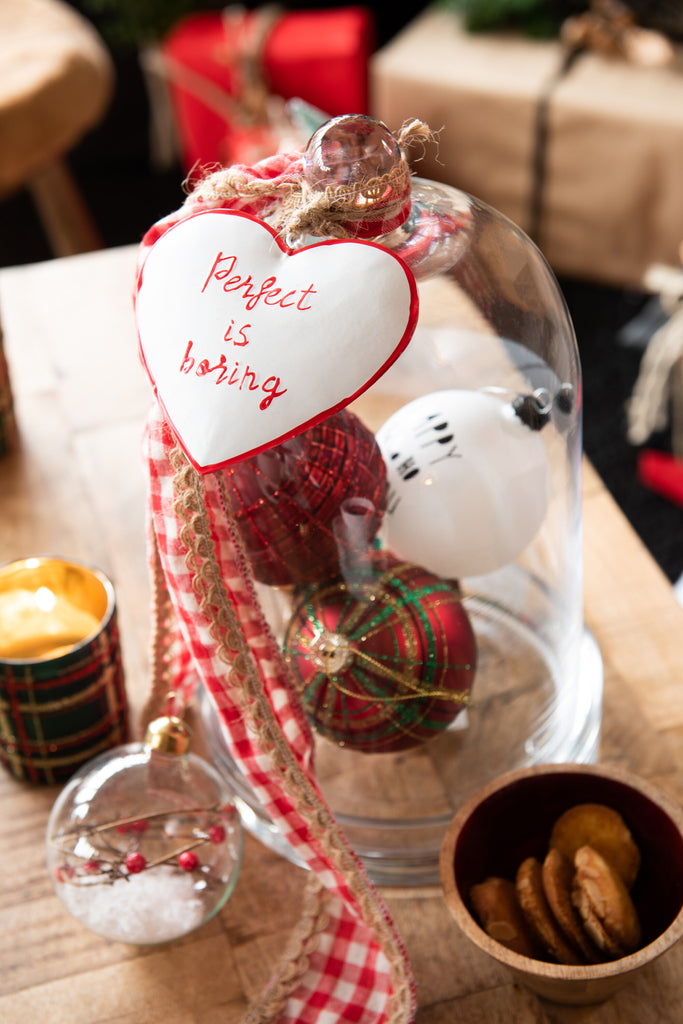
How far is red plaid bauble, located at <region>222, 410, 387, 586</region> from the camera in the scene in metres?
0.51

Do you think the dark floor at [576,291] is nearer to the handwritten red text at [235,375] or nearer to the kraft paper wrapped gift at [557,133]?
the kraft paper wrapped gift at [557,133]

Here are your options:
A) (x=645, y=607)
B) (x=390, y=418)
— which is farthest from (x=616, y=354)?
(x=390, y=418)

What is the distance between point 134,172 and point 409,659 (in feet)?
6.87

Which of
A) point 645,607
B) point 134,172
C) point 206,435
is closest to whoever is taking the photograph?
point 206,435

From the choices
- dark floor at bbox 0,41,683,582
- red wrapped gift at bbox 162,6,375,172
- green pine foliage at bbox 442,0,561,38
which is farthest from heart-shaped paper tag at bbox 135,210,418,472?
green pine foliage at bbox 442,0,561,38

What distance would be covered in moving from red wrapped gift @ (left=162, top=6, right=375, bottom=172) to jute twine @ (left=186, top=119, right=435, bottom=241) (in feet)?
4.71

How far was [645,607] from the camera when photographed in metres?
0.71

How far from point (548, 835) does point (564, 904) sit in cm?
7

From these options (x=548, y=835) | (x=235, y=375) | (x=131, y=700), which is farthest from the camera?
(x=131, y=700)

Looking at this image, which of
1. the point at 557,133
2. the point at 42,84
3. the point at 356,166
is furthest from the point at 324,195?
the point at 557,133

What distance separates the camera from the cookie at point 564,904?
469 millimetres

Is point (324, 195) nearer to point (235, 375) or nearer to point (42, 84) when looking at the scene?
point (235, 375)

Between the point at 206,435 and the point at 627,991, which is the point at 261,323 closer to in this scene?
the point at 206,435

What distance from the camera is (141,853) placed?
526 millimetres
